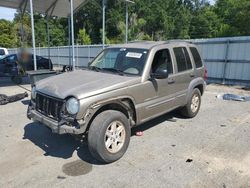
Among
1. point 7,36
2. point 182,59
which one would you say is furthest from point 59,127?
point 7,36

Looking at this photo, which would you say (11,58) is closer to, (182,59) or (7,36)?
(182,59)

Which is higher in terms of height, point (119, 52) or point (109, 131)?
point (119, 52)

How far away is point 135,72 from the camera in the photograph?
191 inches

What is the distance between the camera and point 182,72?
5867mm

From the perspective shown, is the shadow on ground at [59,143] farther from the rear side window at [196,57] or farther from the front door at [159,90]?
the rear side window at [196,57]

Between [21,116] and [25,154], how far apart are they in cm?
270

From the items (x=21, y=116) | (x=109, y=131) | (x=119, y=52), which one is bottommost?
(x=21, y=116)

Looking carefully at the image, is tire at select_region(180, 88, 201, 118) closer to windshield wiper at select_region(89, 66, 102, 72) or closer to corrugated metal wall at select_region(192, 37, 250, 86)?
windshield wiper at select_region(89, 66, 102, 72)

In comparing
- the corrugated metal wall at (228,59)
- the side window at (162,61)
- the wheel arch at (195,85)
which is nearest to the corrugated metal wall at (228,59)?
the corrugated metal wall at (228,59)

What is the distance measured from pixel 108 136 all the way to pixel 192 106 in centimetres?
322

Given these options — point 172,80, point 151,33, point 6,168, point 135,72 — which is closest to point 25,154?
point 6,168

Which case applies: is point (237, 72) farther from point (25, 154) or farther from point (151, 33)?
point (151, 33)

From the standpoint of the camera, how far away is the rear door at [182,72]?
5.74 meters

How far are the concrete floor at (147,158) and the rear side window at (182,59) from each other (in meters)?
1.41
